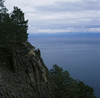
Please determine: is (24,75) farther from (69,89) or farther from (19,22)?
(19,22)

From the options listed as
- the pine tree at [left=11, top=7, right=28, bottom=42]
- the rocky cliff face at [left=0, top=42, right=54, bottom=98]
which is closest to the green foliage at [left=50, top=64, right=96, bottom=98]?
the rocky cliff face at [left=0, top=42, right=54, bottom=98]

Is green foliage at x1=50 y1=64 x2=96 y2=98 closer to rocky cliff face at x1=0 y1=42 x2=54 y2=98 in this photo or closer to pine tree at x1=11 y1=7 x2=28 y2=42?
rocky cliff face at x1=0 y1=42 x2=54 y2=98

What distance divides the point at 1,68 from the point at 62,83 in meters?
16.7

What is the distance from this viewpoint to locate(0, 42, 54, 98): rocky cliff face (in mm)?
17812

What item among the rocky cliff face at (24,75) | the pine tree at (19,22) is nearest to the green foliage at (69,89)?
the rocky cliff face at (24,75)

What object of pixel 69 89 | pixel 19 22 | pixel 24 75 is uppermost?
pixel 19 22

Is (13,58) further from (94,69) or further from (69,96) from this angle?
(94,69)

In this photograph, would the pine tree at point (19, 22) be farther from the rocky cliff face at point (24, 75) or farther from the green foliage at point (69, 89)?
the green foliage at point (69, 89)

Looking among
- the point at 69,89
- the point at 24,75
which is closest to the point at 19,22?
the point at 24,75

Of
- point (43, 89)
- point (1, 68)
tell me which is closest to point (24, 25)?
point (1, 68)

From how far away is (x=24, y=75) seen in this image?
824 inches

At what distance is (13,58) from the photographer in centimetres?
2097

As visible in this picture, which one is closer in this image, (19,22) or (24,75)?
(24,75)

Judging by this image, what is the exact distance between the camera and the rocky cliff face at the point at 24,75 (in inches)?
701
